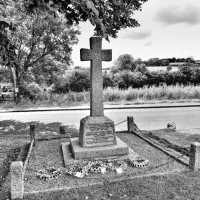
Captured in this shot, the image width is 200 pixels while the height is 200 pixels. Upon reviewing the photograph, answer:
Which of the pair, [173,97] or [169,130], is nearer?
[169,130]

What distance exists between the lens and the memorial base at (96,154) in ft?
17.6

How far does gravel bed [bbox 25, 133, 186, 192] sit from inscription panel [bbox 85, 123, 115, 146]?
0.94 meters

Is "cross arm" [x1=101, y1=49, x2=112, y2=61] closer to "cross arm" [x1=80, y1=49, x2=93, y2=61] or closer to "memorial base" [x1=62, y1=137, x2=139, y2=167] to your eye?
"cross arm" [x1=80, y1=49, x2=93, y2=61]

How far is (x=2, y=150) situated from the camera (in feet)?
21.0


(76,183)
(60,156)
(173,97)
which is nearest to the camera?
(76,183)

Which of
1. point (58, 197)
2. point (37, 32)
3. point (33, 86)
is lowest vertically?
point (58, 197)

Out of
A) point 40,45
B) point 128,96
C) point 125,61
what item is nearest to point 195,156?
point 128,96

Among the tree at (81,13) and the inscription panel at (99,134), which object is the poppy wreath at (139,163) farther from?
the tree at (81,13)

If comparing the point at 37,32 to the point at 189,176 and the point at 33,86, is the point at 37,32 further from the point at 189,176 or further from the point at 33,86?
the point at 189,176

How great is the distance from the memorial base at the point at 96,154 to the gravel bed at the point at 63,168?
0.25m

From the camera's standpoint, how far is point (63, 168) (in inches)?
200

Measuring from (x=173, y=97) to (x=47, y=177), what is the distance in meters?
18.3

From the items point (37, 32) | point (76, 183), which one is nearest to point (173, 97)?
point (37, 32)

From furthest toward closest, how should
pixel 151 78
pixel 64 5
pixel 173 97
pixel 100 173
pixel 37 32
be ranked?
pixel 151 78 → pixel 173 97 → pixel 37 32 → pixel 100 173 → pixel 64 5
